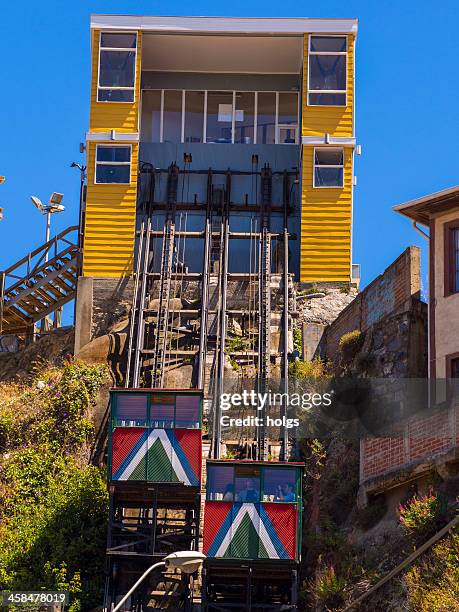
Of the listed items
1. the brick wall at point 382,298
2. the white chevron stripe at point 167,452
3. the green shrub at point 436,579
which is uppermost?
the brick wall at point 382,298

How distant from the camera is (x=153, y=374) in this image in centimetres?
4644

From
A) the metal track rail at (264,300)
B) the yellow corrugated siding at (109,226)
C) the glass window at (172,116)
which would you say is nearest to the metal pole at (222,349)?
the metal track rail at (264,300)

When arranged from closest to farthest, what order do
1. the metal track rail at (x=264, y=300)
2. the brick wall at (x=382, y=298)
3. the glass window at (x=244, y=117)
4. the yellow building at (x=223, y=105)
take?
the brick wall at (x=382, y=298) < the metal track rail at (x=264, y=300) < the yellow building at (x=223, y=105) < the glass window at (x=244, y=117)

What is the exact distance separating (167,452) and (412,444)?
6012mm

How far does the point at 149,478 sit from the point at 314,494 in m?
4.79

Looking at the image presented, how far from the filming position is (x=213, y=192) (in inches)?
2190

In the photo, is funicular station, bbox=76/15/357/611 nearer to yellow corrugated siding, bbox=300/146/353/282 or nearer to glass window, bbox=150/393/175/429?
yellow corrugated siding, bbox=300/146/353/282

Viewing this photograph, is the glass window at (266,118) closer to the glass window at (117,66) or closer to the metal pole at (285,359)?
the glass window at (117,66)

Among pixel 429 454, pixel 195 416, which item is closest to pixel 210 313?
pixel 195 416

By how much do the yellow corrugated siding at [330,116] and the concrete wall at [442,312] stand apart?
13.8 metres

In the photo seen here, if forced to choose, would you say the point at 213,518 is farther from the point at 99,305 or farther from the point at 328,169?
the point at 328,169

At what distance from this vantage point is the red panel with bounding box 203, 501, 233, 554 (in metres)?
38.7

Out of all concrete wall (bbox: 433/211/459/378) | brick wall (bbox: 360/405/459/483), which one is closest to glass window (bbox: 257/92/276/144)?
concrete wall (bbox: 433/211/459/378)

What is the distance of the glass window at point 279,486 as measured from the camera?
39.1 meters
